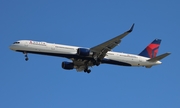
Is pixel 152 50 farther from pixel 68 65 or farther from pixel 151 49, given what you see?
pixel 68 65

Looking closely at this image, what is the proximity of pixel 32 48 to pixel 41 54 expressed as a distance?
174 cm

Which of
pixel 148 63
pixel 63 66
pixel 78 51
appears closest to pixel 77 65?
pixel 63 66

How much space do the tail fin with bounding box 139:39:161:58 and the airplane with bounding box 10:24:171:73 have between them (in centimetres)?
276

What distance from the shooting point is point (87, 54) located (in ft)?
206

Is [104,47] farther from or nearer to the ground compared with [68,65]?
farther from the ground

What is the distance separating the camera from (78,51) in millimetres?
62500

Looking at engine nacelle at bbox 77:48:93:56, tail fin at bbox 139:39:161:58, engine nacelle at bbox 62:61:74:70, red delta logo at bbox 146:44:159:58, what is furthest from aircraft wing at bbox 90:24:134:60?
red delta logo at bbox 146:44:159:58

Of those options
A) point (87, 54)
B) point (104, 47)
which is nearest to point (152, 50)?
point (104, 47)

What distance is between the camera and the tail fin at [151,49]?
71.7 meters

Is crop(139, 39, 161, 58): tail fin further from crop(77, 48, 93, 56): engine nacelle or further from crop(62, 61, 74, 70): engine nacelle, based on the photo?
crop(77, 48, 93, 56): engine nacelle

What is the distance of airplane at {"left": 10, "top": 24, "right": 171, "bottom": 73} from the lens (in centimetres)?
6184

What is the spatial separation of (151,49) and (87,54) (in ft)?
51.6

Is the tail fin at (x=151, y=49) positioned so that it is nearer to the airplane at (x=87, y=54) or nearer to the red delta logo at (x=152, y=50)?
the red delta logo at (x=152, y=50)

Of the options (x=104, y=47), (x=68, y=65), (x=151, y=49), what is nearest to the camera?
(x=104, y=47)
